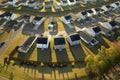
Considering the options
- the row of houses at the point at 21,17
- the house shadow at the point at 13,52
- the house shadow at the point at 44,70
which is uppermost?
the row of houses at the point at 21,17

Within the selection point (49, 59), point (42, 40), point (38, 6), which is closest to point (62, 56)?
point (49, 59)

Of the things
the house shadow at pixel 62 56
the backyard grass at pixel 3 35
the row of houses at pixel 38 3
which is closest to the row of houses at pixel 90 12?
the row of houses at pixel 38 3

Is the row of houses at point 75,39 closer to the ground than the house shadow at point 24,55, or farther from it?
farther from it

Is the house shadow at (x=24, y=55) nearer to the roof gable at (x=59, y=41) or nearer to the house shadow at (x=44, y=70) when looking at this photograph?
the house shadow at (x=44, y=70)

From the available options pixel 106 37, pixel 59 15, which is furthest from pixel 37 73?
pixel 59 15

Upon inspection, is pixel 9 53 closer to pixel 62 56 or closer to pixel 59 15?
pixel 62 56

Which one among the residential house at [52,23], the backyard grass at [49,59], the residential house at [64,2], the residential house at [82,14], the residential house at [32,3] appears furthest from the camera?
the residential house at [64,2]

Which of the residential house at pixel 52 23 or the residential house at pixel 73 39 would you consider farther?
the residential house at pixel 52 23
